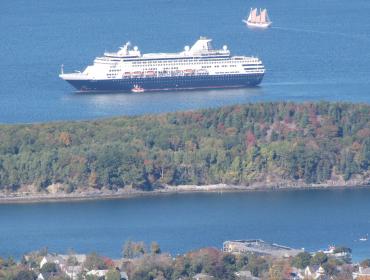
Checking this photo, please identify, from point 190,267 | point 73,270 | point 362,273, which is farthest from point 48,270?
point 362,273

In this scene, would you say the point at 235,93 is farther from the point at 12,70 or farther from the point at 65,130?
the point at 65,130

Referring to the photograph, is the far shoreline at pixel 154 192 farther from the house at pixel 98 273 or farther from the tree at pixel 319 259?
the tree at pixel 319 259

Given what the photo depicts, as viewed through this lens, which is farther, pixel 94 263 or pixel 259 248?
pixel 259 248

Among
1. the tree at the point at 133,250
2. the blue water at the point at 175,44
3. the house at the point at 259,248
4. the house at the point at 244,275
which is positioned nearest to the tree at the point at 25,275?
the tree at the point at 133,250

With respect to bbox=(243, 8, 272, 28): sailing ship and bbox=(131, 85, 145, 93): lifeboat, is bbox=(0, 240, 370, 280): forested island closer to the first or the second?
bbox=(131, 85, 145, 93): lifeboat

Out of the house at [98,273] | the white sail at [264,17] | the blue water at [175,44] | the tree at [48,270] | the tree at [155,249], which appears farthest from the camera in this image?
the white sail at [264,17]

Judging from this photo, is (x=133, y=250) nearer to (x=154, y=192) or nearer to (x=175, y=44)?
(x=154, y=192)
